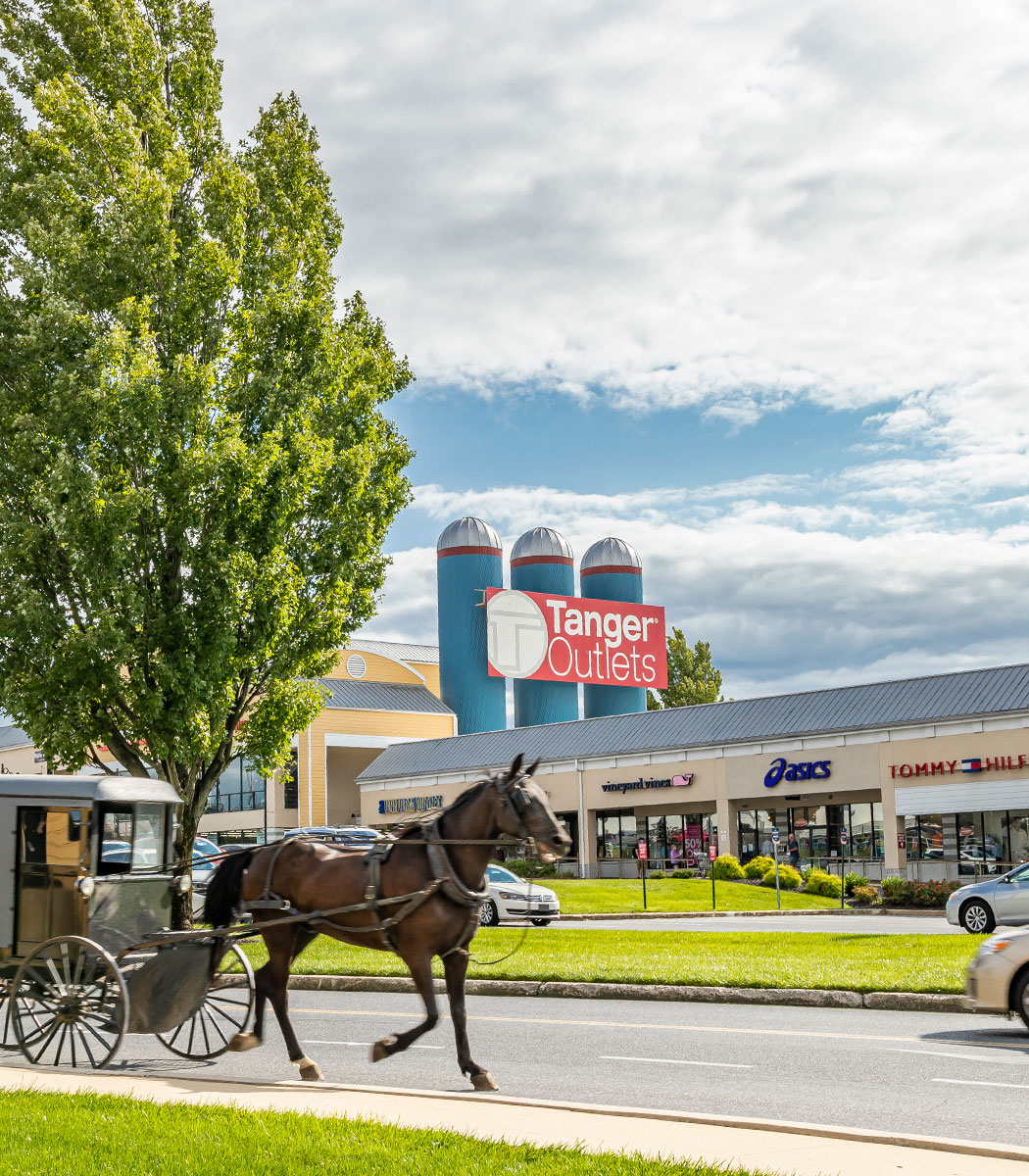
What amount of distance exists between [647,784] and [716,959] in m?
34.5

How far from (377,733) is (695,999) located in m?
52.1

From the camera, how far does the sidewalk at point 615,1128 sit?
6.55 m

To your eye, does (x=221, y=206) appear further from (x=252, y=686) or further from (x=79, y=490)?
(x=252, y=686)

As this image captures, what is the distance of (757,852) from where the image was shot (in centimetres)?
5000

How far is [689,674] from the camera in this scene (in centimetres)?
7769

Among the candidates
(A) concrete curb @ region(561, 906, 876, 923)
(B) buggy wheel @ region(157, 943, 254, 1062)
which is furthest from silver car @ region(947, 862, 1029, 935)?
(B) buggy wheel @ region(157, 943, 254, 1062)

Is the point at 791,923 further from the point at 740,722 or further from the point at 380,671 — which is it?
the point at 380,671

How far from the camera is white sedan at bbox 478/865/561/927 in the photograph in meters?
28.9

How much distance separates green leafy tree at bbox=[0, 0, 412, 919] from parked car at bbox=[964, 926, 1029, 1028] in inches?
513

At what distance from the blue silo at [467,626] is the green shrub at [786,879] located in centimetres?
2504

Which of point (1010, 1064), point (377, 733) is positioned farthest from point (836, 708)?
point (1010, 1064)

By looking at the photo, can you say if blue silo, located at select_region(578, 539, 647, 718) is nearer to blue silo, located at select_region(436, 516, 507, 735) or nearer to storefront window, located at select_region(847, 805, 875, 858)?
blue silo, located at select_region(436, 516, 507, 735)

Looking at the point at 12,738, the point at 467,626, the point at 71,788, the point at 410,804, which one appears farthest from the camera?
the point at 12,738

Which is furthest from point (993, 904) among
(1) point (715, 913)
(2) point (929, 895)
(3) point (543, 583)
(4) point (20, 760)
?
(4) point (20, 760)
